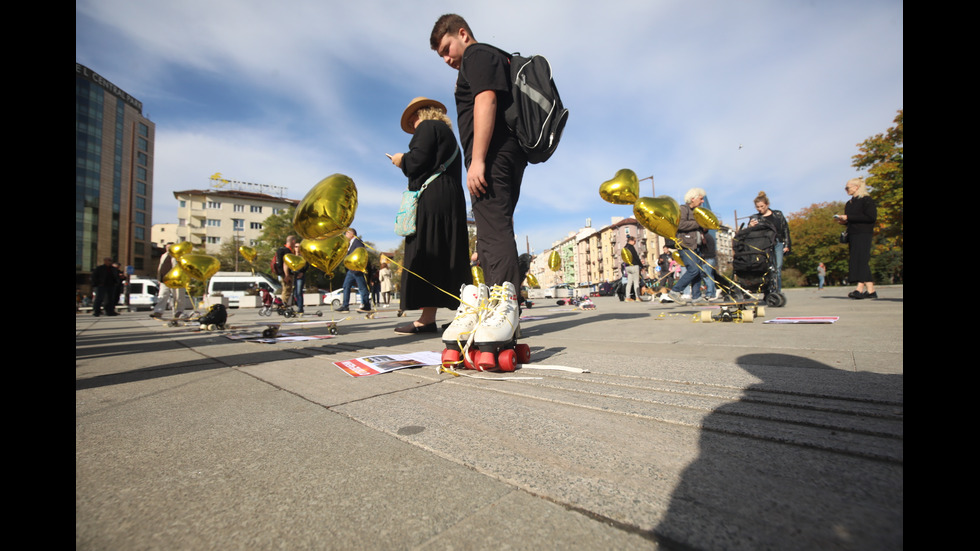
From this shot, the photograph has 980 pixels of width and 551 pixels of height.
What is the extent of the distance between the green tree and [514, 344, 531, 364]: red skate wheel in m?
49.0

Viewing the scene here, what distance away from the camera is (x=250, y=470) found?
2.60ft

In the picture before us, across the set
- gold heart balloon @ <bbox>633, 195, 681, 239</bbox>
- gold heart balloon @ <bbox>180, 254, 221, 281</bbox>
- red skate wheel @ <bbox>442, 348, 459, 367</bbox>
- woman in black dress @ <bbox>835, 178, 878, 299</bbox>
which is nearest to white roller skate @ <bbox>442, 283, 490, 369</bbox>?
red skate wheel @ <bbox>442, 348, 459, 367</bbox>

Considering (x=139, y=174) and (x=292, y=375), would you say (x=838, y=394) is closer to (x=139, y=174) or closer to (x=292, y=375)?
(x=292, y=375)

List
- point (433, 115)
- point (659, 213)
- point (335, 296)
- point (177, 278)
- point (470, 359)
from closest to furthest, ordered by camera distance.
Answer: point (470, 359)
point (433, 115)
point (659, 213)
point (177, 278)
point (335, 296)

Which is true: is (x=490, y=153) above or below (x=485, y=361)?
above

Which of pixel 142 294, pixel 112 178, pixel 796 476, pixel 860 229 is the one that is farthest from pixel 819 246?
pixel 112 178

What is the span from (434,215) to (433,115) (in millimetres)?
891

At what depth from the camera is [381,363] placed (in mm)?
2039

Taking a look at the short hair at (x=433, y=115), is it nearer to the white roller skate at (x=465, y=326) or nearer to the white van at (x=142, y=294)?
the white roller skate at (x=465, y=326)

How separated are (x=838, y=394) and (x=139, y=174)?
7725 cm

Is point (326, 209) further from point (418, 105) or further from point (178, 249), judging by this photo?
point (178, 249)
